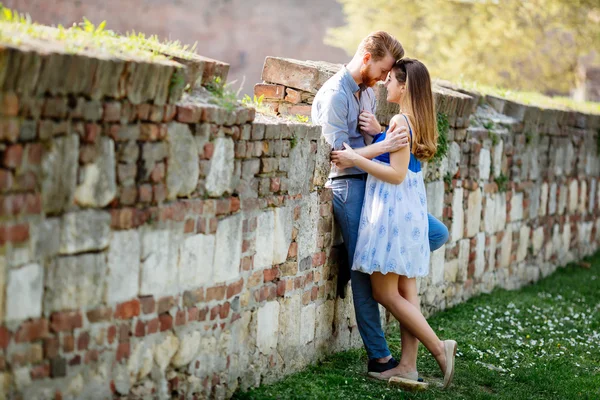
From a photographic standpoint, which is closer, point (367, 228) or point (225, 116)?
point (225, 116)

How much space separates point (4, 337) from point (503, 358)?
386 cm

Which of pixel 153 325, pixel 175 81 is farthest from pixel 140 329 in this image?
pixel 175 81

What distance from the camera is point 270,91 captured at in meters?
5.92

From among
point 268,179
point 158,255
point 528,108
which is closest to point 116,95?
point 158,255

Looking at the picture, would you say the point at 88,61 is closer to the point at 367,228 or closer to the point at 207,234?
the point at 207,234

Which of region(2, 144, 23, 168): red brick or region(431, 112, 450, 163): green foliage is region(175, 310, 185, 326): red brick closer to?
region(2, 144, 23, 168): red brick

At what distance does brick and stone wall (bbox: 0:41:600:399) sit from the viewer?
3027mm

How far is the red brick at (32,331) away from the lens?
305cm

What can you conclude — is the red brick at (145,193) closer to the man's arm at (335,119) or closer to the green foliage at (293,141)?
the green foliage at (293,141)

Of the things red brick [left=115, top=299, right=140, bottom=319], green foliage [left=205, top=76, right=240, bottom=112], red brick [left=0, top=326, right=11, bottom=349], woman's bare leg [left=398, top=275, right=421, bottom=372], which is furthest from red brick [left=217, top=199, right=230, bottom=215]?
woman's bare leg [left=398, top=275, right=421, bottom=372]

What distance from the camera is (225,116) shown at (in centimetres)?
400

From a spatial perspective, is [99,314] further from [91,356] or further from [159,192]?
[159,192]

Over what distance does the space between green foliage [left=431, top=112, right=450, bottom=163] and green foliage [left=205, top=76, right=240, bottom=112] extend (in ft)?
9.60

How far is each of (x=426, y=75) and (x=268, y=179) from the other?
124 cm
